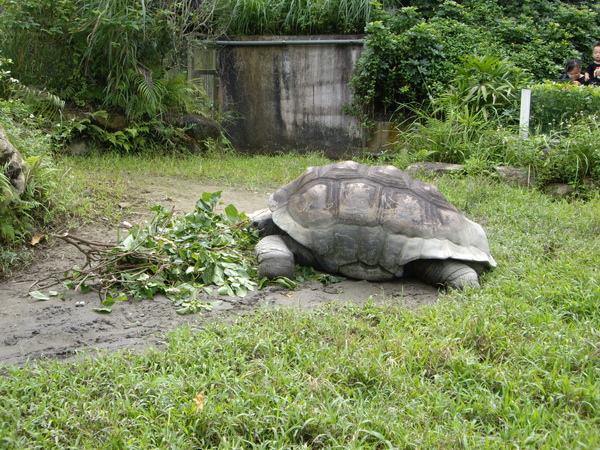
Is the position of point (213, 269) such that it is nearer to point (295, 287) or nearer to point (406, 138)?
point (295, 287)

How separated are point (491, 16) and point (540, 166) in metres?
5.03

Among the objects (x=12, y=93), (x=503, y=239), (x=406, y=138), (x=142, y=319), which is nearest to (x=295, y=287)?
(x=142, y=319)

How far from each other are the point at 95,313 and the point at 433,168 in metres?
5.13

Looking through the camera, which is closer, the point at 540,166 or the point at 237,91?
the point at 540,166

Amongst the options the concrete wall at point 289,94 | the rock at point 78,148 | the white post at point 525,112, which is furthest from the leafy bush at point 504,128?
the rock at point 78,148

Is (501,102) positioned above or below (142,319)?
above

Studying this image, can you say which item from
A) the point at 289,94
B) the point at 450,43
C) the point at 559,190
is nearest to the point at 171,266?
the point at 559,190

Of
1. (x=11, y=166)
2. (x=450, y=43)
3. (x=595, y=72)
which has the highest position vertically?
(x=450, y=43)

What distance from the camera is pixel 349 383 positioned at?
2.80 meters

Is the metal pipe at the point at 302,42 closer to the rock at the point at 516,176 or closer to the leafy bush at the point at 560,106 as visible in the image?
the leafy bush at the point at 560,106

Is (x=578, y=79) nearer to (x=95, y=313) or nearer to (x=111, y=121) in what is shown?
(x=111, y=121)

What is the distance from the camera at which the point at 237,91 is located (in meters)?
10.6

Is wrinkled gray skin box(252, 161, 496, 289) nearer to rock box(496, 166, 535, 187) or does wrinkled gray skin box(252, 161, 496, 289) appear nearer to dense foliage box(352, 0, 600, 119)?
rock box(496, 166, 535, 187)

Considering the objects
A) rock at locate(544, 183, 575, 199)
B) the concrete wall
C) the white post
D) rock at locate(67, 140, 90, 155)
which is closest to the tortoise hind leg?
rock at locate(544, 183, 575, 199)
